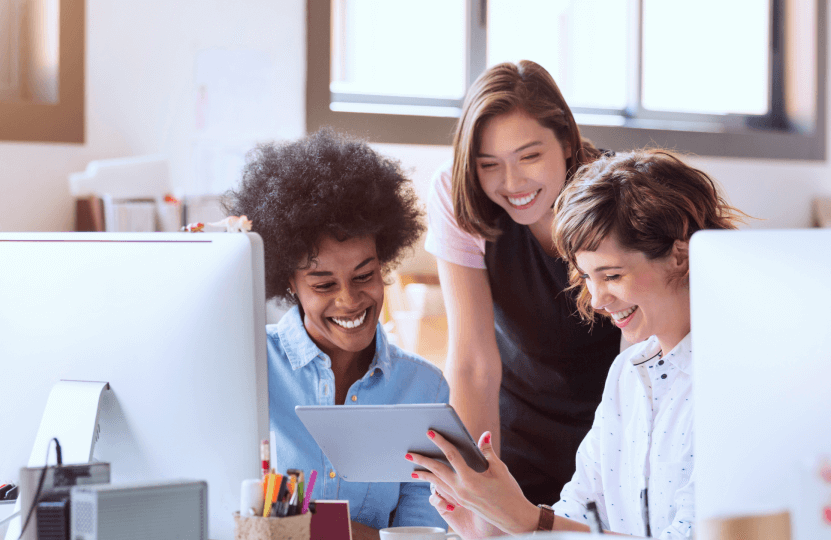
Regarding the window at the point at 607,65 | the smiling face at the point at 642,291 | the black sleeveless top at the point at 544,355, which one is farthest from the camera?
the window at the point at 607,65

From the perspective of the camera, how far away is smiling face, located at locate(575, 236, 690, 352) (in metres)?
1.14

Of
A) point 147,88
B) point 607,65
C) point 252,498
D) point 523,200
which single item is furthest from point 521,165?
point 607,65

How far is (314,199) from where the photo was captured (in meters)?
1.33

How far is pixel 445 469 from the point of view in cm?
95

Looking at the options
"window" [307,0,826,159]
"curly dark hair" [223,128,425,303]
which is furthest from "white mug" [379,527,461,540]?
"window" [307,0,826,159]

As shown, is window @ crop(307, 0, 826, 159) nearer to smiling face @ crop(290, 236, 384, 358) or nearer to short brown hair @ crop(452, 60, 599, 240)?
short brown hair @ crop(452, 60, 599, 240)

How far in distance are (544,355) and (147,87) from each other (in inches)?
64.3

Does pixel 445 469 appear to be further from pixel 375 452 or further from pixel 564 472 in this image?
pixel 564 472

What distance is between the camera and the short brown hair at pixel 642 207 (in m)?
1.14

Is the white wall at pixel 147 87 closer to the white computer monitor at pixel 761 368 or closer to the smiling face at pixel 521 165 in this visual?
the smiling face at pixel 521 165

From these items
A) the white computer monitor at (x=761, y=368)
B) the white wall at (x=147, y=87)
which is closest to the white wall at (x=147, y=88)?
the white wall at (x=147, y=87)

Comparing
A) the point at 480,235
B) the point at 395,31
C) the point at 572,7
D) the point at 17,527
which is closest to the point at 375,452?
the point at 17,527

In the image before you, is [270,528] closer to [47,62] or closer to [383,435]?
[383,435]

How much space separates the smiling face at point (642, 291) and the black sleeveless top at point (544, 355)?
0.38 meters
